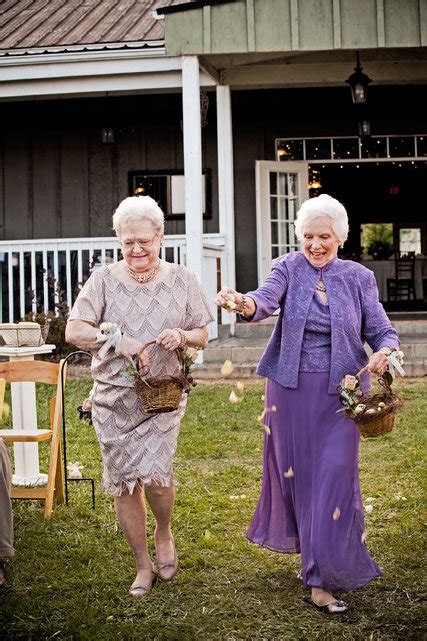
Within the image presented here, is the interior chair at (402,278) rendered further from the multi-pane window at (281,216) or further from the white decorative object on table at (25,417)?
the white decorative object on table at (25,417)

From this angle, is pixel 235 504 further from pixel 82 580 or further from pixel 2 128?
pixel 2 128

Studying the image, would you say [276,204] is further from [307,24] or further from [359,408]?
[359,408]

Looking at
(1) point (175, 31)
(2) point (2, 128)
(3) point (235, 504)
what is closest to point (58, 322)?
(1) point (175, 31)

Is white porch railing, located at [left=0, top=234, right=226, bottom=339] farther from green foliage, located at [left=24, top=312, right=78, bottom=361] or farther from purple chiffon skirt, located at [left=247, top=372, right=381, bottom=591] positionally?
purple chiffon skirt, located at [left=247, top=372, right=381, bottom=591]

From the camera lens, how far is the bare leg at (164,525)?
172 inches

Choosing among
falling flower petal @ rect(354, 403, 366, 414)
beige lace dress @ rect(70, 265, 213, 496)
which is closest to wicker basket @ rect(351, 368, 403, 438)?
falling flower petal @ rect(354, 403, 366, 414)

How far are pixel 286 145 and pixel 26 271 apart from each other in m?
4.10

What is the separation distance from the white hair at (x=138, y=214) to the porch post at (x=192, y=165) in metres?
5.93

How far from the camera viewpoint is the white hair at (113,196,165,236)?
4246 mm

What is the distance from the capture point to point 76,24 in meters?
12.5

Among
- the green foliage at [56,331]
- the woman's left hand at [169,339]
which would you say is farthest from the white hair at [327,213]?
the green foliage at [56,331]

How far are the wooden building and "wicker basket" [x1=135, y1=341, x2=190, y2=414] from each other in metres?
6.22

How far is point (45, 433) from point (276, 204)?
8011 mm

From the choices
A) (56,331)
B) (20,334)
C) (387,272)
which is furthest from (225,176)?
(387,272)
